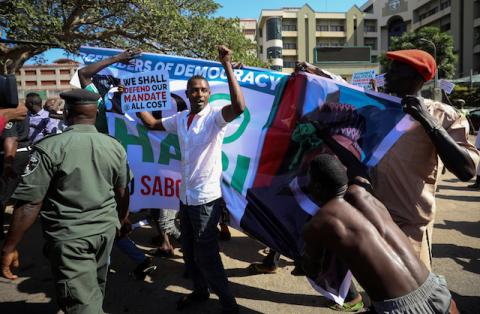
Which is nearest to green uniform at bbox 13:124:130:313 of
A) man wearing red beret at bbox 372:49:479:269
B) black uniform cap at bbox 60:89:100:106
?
black uniform cap at bbox 60:89:100:106

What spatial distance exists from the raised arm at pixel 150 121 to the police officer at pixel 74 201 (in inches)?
35.6

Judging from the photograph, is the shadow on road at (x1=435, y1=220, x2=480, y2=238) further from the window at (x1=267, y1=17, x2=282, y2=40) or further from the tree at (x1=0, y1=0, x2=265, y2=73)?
the window at (x1=267, y1=17, x2=282, y2=40)

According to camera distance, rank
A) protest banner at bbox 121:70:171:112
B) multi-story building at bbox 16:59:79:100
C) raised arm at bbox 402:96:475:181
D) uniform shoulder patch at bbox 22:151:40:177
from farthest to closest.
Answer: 1. multi-story building at bbox 16:59:79:100
2. protest banner at bbox 121:70:171:112
3. uniform shoulder patch at bbox 22:151:40:177
4. raised arm at bbox 402:96:475:181

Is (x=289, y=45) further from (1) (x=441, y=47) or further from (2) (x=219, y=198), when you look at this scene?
(2) (x=219, y=198)

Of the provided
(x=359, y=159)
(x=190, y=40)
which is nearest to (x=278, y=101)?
(x=359, y=159)

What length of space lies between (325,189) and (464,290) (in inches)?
104

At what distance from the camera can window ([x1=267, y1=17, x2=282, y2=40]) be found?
185 ft

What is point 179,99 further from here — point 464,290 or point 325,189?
point 464,290

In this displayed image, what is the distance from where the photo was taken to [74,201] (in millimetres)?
2332

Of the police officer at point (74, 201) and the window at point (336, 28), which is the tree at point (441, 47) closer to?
the window at point (336, 28)

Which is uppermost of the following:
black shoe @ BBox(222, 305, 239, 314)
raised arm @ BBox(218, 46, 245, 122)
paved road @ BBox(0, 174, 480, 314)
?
raised arm @ BBox(218, 46, 245, 122)

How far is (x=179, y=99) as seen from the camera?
3.84 m

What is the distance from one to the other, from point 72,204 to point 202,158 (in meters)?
1.00

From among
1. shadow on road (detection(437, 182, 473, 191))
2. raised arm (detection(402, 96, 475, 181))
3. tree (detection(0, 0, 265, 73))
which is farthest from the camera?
shadow on road (detection(437, 182, 473, 191))
